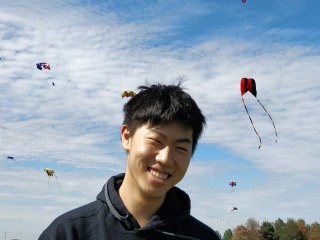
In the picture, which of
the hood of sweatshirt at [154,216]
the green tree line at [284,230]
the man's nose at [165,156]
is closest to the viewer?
the man's nose at [165,156]

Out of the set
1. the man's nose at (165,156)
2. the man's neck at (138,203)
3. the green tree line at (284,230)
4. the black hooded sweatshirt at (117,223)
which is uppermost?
the man's nose at (165,156)

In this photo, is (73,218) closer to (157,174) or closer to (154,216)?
(154,216)

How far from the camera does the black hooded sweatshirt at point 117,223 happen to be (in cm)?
450

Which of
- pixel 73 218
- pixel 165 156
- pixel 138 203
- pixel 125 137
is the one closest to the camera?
pixel 165 156

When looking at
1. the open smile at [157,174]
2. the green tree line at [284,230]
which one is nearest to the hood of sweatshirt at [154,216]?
the open smile at [157,174]

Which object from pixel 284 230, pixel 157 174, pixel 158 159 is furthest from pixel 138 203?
pixel 284 230

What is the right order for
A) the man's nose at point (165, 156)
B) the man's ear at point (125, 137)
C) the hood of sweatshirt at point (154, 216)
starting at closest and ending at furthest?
1. the man's nose at point (165, 156)
2. the hood of sweatshirt at point (154, 216)
3. the man's ear at point (125, 137)

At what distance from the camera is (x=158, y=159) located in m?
4.45

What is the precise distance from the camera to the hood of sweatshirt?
466 cm

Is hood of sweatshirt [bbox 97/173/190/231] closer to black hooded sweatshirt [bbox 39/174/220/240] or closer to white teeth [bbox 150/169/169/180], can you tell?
black hooded sweatshirt [bbox 39/174/220/240]

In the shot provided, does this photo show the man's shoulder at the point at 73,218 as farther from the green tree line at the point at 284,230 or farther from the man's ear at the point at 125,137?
the green tree line at the point at 284,230

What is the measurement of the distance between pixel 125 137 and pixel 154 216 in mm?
775

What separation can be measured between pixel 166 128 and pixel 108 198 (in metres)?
0.83

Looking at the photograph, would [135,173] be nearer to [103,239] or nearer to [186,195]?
[103,239]
